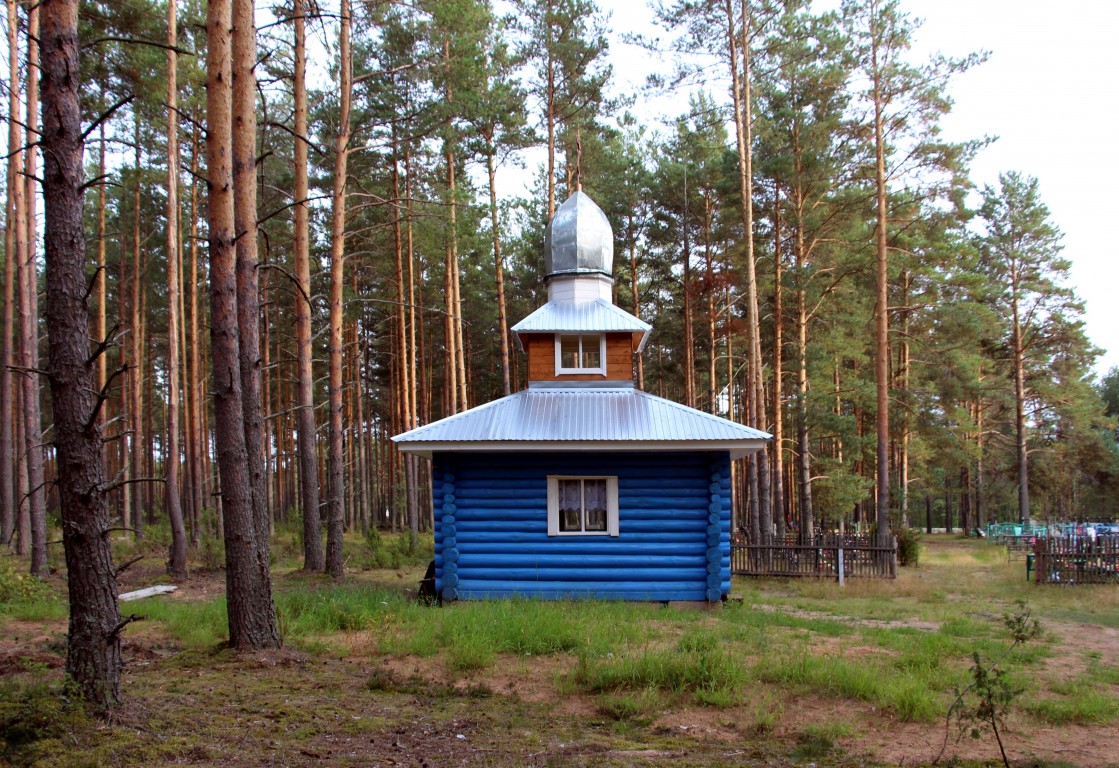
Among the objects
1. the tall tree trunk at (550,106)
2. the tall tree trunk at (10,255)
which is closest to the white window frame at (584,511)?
the tall tree trunk at (10,255)

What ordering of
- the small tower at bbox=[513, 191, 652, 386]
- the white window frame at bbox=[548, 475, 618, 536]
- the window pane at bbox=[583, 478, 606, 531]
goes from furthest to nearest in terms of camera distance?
the small tower at bbox=[513, 191, 652, 386]
the window pane at bbox=[583, 478, 606, 531]
the white window frame at bbox=[548, 475, 618, 536]

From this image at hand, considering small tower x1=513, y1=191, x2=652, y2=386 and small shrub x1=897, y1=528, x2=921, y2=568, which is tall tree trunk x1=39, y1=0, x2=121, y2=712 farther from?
small shrub x1=897, y1=528, x2=921, y2=568

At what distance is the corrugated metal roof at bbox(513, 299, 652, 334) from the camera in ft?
51.7

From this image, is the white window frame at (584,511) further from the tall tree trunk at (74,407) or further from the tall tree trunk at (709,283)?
the tall tree trunk at (709,283)

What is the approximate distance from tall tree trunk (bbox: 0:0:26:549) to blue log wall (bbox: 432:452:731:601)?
9033 millimetres

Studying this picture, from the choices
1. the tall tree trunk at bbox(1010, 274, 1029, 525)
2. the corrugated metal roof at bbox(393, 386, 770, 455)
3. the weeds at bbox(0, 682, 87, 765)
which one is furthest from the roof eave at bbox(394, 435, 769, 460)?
the tall tree trunk at bbox(1010, 274, 1029, 525)

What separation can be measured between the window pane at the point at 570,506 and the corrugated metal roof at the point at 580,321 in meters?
3.29

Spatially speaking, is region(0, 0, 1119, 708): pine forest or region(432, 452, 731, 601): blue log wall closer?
region(0, 0, 1119, 708): pine forest

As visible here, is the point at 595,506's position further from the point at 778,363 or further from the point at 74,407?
the point at 778,363

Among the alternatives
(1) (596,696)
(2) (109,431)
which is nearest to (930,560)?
(1) (596,696)

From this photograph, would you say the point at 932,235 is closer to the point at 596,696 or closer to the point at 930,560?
the point at 930,560

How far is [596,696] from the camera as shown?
24.3ft

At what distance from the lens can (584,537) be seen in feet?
45.4

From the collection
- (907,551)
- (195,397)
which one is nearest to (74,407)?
(195,397)
